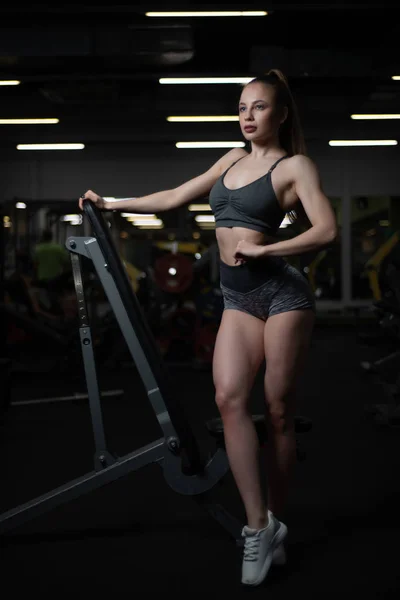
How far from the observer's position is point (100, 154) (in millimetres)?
12758

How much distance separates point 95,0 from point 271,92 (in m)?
5.62

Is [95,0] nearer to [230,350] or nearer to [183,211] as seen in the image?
[183,211]

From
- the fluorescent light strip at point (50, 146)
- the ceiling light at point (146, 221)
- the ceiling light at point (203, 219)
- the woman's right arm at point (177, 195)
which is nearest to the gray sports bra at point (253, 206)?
the woman's right arm at point (177, 195)

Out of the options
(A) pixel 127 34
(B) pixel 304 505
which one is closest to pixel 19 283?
(A) pixel 127 34

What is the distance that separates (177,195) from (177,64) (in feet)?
25.3

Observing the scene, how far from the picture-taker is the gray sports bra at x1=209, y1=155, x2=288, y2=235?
6.62 feet

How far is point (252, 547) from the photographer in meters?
2.02

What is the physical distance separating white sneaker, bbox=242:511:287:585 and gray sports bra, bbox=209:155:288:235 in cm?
79

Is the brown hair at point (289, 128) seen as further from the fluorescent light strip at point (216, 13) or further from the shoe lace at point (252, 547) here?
the fluorescent light strip at point (216, 13)

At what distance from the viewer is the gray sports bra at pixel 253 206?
2.02m

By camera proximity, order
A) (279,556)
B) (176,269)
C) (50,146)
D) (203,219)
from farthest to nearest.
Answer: (203,219)
(50,146)
(176,269)
(279,556)

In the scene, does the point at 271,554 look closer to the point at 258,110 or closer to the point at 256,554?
the point at 256,554

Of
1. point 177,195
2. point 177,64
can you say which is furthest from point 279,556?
point 177,64

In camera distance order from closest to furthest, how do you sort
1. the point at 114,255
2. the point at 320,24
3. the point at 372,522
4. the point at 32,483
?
the point at 114,255
the point at 372,522
the point at 32,483
the point at 320,24
